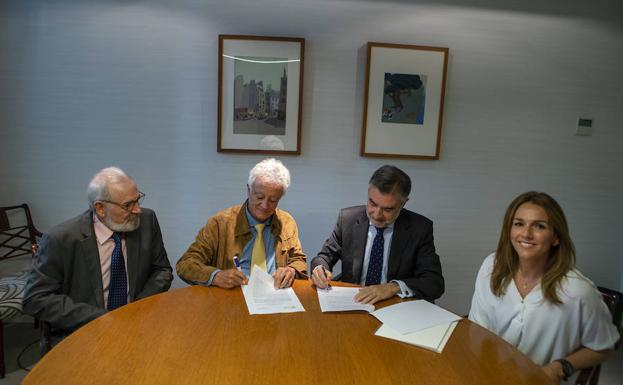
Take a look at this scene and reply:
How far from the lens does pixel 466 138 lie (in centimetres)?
294

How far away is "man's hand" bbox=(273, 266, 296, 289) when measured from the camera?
181cm

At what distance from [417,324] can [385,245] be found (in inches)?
26.9

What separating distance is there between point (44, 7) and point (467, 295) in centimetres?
372

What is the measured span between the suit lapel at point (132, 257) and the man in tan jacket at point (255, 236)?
0.20 metres

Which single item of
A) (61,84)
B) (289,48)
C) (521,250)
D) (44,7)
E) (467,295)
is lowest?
(467,295)

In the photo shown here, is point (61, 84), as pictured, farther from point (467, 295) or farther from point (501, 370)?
point (467, 295)

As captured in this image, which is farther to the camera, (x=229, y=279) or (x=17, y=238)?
(x=17, y=238)

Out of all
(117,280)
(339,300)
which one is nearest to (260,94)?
(117,280)

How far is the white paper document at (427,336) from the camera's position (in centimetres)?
134

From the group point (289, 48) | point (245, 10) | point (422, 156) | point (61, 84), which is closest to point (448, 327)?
point (422, 156)

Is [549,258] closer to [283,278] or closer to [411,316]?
[411,316]

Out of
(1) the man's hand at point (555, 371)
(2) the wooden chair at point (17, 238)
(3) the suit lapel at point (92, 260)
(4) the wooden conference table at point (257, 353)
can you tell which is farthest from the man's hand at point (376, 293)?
(2) the wooden chair at point (17, 238)

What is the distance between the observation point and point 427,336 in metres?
1.40

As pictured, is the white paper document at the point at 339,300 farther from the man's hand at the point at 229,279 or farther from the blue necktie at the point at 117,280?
the blue necktie at the point at 117,280
